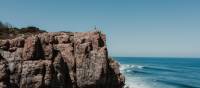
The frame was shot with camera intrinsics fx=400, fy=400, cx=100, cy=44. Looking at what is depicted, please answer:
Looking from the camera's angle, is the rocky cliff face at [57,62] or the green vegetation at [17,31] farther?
the green vegetation at [17,31]

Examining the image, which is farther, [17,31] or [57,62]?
[17,31]

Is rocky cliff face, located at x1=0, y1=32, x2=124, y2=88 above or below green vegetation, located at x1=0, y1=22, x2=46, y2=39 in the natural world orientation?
below

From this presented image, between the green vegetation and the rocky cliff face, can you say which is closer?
the rocky cliff face

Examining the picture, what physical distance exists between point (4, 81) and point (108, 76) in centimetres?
814

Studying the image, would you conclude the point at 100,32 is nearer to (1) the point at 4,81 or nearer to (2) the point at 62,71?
(2) the point at 62,71

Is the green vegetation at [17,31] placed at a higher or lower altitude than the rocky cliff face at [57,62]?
higher

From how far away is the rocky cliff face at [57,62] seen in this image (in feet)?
91.1

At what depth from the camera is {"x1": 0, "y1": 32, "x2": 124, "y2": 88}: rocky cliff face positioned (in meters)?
27.8

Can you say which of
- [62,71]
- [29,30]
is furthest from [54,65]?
[29,30]

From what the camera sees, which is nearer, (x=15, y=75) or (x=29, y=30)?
(x=15, y=75)

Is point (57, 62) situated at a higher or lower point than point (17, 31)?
lower

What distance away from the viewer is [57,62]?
29094 mm

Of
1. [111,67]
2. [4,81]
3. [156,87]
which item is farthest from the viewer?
[156,87]

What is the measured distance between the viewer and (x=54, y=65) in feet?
94.8
